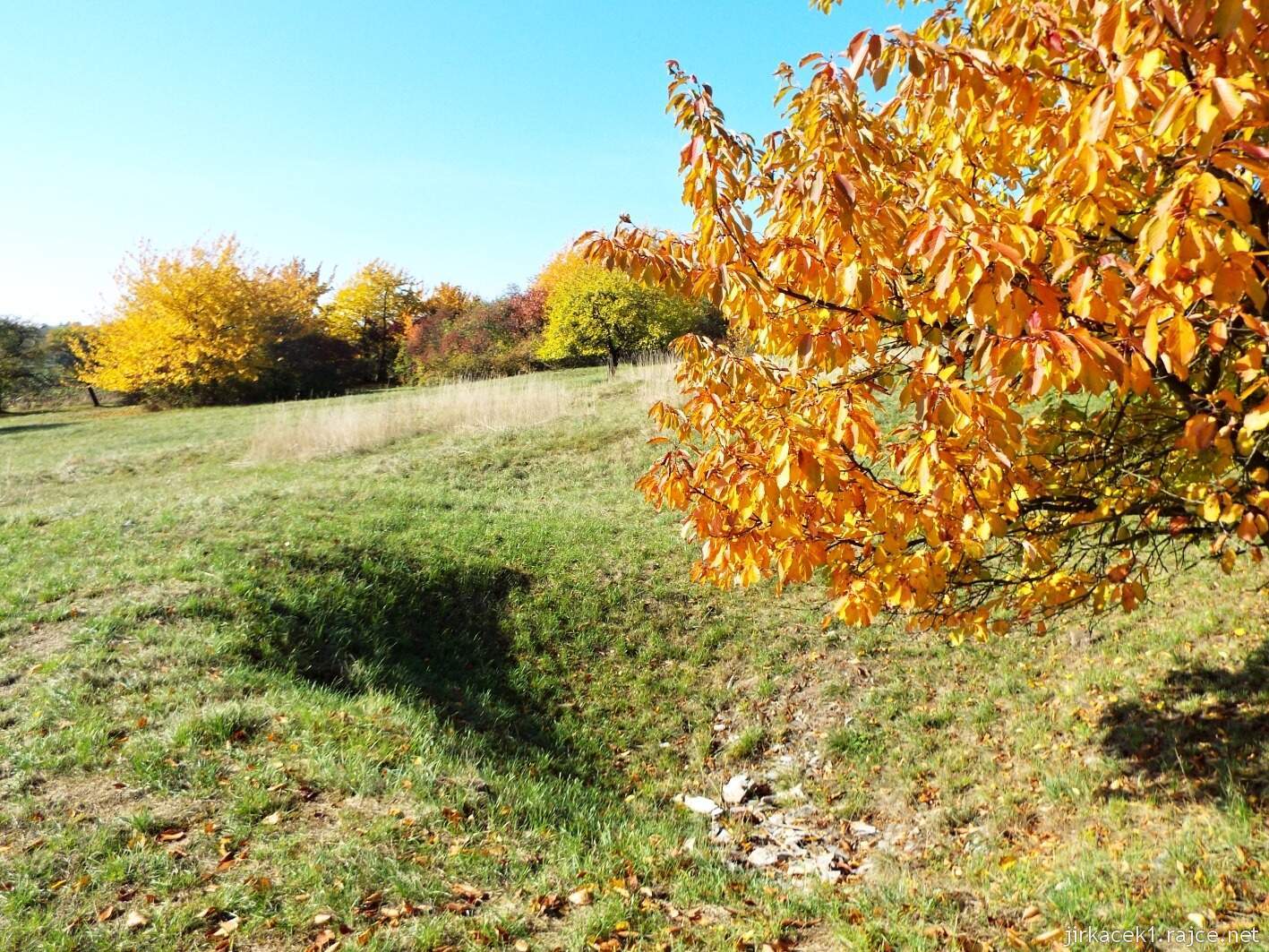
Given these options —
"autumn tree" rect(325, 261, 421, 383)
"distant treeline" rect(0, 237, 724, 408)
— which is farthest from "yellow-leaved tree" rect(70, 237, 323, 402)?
"autumn tree" rect(325, 261, 421, 383)

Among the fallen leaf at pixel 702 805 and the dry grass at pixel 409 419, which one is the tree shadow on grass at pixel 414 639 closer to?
the fallen leaf at pixel 702 805

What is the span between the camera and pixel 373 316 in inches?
1451

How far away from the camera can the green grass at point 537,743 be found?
339 cm

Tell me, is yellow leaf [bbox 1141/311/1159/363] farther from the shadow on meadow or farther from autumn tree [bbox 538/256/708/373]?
the shadow on meadow

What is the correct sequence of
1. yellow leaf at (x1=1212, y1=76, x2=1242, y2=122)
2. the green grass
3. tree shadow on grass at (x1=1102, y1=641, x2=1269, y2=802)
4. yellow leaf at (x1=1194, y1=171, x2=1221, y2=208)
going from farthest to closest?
tree shadow on grass at (x1=1102, y1=641, x2=1269, y2=802)
the green grass
yellow leaf at (x1=1194, y1=171, x2=1221, y2=208)
yellow leaf at (x1=1212, y1=76, x2=1242, y2=122)

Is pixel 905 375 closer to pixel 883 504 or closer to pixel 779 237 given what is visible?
pixel 883 504

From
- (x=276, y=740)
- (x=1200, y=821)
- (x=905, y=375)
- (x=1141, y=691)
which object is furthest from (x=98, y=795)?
(x=1141, y=691)

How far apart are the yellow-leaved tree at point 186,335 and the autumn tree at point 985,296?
28.8m

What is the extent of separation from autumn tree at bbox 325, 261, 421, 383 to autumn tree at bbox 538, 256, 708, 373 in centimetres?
1543

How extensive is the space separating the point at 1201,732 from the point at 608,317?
19952mm

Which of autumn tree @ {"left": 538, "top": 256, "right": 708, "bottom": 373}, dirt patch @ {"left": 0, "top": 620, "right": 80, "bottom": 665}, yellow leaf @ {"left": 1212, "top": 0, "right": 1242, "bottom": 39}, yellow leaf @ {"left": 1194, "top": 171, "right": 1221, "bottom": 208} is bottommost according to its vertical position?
dirt patch @ {"left": 0, "top": 620, "right": 80, "bottom": 665}

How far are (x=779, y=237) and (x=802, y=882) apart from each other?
3.39m

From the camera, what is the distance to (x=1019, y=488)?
3.30m

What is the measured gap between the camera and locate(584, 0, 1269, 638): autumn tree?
76.8 inches
